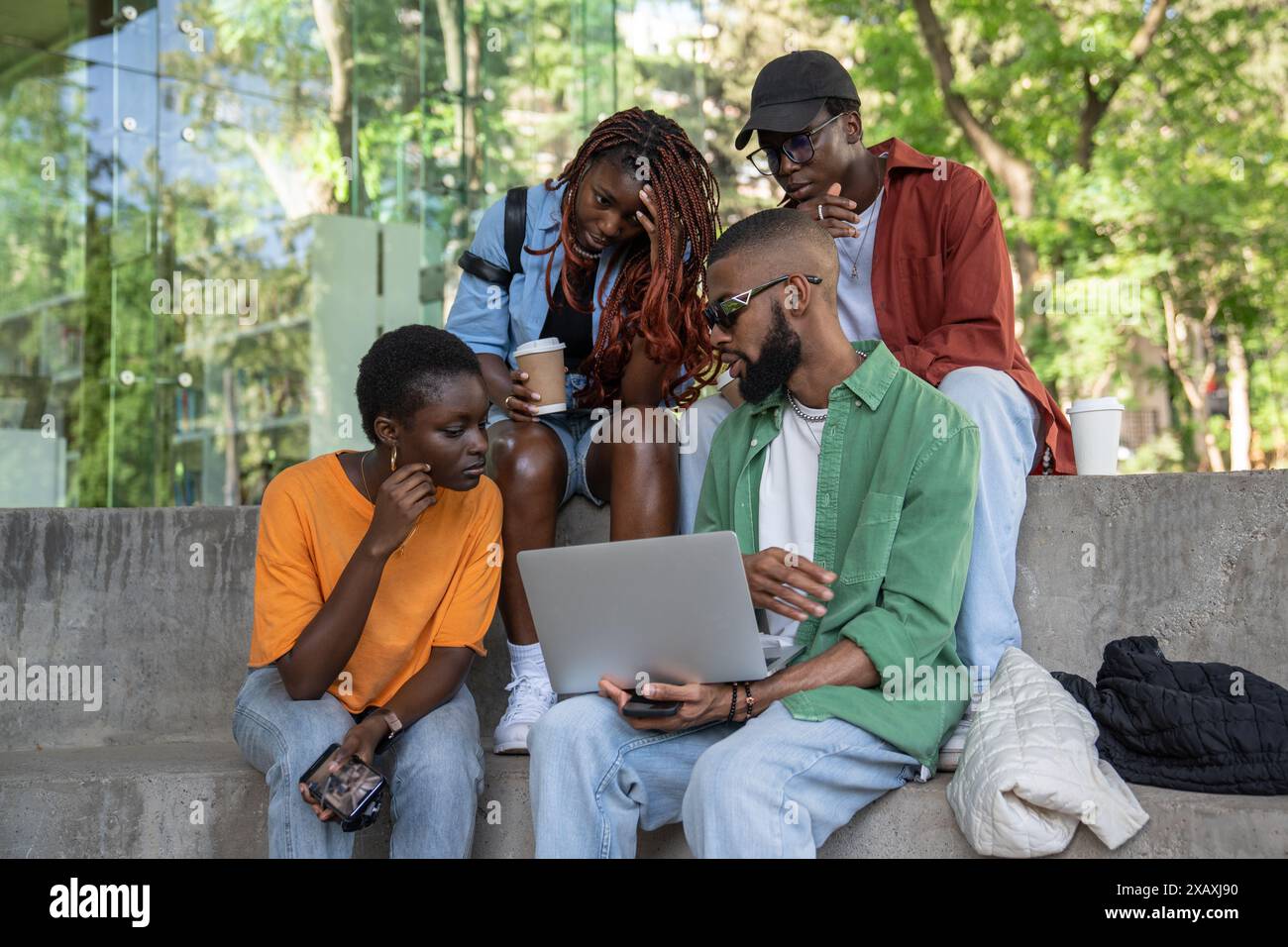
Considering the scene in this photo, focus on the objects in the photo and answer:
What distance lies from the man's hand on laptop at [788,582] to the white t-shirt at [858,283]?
148 cm

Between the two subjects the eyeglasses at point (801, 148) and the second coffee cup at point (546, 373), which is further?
the eyeglasses at point (801, 148)

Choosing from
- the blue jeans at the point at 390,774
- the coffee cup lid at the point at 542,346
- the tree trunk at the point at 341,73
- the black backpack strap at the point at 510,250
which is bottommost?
the blue jeans at the point at 390,774

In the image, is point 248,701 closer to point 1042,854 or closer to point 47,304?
point 1042,854

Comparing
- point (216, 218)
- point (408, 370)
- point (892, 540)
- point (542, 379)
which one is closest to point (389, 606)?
point (408, 370)

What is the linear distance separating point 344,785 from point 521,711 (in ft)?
2.66

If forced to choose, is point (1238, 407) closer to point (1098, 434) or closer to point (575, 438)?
point (1098, 434)

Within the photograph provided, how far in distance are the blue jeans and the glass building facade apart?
4253 millimetres

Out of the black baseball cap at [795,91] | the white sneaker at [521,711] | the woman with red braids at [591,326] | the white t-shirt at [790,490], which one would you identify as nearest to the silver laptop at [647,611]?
the white t-shirt at [790,490]

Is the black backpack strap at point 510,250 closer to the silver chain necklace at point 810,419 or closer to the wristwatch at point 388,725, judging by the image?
the silver chain necklace at point 810,419

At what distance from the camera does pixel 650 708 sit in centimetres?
294

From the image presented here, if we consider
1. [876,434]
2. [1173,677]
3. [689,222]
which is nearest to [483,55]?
[689,222]

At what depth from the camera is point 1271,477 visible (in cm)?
376

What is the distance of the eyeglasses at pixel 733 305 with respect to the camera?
3.32 metres

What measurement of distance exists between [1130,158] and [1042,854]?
1077cm
